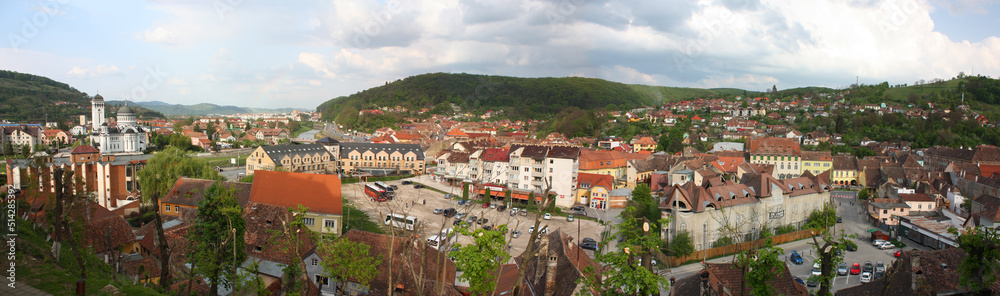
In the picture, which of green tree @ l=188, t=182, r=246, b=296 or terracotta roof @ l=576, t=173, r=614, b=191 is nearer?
green tree @ l=188, t=182, r=246, b=296

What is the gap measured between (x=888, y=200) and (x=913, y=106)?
70705 mm

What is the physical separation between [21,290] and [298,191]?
41.1 ft

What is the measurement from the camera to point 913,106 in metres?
85.6

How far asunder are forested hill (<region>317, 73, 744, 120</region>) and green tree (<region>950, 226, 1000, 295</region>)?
117 meters

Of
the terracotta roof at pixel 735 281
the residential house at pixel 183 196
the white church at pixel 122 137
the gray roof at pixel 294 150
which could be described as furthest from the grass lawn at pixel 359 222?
the white church at pixel 122 137

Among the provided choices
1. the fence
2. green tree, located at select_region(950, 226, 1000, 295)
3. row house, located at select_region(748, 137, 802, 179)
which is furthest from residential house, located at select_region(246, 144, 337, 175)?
green tree, located at select_region(950, 226, 1000, 295)

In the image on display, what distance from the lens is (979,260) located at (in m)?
10.5

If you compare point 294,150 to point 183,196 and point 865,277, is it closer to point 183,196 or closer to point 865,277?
point 183,196

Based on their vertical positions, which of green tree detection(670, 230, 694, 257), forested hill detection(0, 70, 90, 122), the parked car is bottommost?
the parked car

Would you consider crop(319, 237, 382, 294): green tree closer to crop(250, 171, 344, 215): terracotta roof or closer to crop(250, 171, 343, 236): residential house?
crop(250, 171, 343, 236): residential house

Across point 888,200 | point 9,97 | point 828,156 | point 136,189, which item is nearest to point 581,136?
point 828,156

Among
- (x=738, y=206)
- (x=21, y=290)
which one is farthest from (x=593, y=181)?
(x=21, y=290)

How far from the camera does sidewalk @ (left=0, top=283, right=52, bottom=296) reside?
8047 mm

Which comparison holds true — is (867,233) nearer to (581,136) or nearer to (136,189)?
(136,189)
